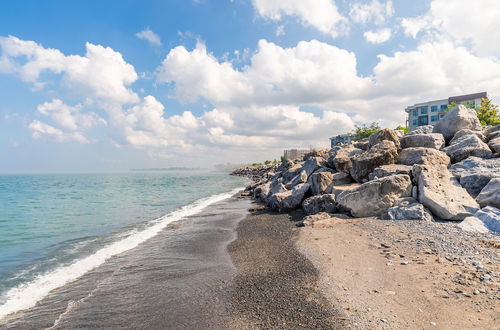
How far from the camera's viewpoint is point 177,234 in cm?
1593


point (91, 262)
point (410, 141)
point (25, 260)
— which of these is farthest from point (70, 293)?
point (410, 141)

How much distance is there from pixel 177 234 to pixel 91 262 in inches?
198

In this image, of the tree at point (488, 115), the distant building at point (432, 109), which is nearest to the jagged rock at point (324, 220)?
the tree at point (488, 115)

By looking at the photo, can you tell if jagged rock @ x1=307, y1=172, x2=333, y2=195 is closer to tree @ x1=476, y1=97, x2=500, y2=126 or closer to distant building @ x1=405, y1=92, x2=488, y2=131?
tree @ x1=476, y1=97, x2=500, y2=126

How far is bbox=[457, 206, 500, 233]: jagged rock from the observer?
10086 mm

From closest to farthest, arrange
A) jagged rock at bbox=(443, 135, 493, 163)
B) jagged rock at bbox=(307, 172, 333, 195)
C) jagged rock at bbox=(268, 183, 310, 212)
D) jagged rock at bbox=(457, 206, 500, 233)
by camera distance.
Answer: jagged rock at bbox=(457, 206, 500, 233) < jagged rock at bbox=(443, 135, 493, 163) < jagged rock at bbox=(307, 172, 333, 195) < jagged rock at bbox=(268, 183, 310, 212)

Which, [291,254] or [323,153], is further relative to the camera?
[323,153]

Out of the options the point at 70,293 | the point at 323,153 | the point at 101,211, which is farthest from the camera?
the point at 323,153

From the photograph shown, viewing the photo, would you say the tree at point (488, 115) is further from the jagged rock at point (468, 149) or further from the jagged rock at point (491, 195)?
the jagged rock at point (491, 195)

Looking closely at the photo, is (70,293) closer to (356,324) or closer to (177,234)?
(177,234)

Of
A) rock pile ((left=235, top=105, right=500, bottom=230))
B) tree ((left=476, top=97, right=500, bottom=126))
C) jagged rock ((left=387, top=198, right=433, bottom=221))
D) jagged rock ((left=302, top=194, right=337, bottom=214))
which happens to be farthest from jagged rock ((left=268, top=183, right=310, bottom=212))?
tree ((left=476, top=97, right=500, bottom=126))

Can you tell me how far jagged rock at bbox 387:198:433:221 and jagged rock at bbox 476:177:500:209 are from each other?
235 cm

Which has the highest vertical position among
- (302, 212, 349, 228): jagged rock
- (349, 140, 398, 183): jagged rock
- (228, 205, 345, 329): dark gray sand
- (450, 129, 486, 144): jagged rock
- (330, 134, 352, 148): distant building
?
(330, 134, 352, 148): distant building

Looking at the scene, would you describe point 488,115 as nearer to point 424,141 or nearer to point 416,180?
point 424,141
